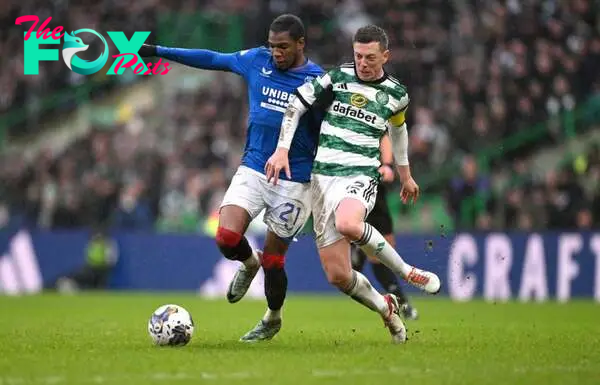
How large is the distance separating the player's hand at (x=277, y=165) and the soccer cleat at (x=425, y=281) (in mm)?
1305

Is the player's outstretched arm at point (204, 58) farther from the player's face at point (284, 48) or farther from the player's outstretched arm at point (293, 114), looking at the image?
the player's outstretched arm at point (293, 114)

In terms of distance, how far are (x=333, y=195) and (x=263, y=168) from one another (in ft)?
2.51

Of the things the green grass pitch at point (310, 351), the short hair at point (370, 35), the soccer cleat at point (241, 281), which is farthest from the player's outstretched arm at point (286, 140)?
the green grass pitch at point (310, 351)

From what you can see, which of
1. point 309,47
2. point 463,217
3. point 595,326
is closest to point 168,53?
point 595,326

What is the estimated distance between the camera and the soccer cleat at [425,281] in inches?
382

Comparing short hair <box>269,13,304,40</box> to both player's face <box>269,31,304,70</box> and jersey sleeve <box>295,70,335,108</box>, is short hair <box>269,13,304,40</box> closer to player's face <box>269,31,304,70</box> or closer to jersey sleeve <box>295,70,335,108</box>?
player's face <box>269,31,304,70</box>

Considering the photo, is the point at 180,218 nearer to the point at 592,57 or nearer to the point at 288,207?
the point at 592,57

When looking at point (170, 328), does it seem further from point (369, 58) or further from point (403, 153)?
point (369, 58)

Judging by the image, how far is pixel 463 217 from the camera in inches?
862

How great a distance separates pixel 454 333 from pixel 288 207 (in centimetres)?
240

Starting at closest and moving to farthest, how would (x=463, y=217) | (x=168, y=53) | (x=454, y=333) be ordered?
(x=168, y=53) → (x=454, y=333) → (x=463, y=217)

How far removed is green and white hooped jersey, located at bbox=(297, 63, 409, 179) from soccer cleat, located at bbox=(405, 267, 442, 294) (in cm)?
91

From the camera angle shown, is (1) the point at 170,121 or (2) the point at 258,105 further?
(1) the point at 170,121

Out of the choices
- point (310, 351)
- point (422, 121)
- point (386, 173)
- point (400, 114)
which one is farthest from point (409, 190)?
point (422, 121)
